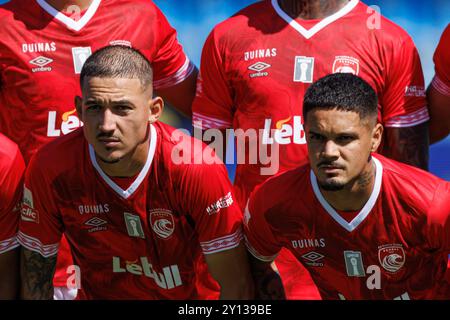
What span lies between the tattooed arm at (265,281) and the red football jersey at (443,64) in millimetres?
1247

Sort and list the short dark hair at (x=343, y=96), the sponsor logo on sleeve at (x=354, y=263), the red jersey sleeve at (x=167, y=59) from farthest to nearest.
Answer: the red jersey sleeve at (x=167, y=59) < the sponsor logo on sleeve at (x=354, y=263) < the short dark hair at (x=343, y=96)

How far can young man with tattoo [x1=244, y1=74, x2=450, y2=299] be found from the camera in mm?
5781

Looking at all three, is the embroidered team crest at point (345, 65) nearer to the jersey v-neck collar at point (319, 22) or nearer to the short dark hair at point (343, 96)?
the jersey v-neck collar at point (319, 22)

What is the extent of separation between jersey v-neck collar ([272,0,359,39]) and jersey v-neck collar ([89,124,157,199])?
3.08ft

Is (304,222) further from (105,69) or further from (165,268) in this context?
(105,69)

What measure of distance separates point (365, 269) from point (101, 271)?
1.31 meters

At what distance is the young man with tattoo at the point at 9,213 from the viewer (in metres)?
6.25

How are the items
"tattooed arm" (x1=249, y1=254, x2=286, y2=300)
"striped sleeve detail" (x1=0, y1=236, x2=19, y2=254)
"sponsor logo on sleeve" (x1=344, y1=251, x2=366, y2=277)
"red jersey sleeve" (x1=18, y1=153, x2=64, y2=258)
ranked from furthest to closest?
"striped sleeve detail" (x1=0, y1=236, x2=19, y2=254)
"tattooed arm" (x1=249, y1=254, x2=286, y2=300)
"red jersey sleeve" (x1=18, y1=153, x2=64, y2=258)
"sponsor logo on sleeve" (x1=344, y1=251, x2=366, y2=277)

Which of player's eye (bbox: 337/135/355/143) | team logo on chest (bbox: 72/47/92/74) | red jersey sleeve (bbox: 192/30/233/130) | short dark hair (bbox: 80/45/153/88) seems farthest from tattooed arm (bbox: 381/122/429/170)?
team logo on chest (bbox: 72/47/92/74)

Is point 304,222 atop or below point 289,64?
below

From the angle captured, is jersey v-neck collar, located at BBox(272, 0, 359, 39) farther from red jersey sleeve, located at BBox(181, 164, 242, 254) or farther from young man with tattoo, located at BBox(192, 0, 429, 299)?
red jersey sleeve, located at BBox(181, 164, 242, 254)

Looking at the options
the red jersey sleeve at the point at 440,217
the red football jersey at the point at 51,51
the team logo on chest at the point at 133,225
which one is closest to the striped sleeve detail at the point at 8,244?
the red football jersey at the point at 51,51

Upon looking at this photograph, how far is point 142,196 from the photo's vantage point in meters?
6.19
